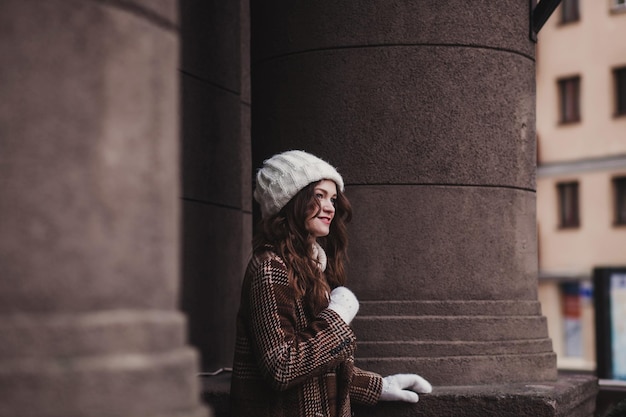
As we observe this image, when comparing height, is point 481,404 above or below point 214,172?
below

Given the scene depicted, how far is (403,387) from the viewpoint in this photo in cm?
494

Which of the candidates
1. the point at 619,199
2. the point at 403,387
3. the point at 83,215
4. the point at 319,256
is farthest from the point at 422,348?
the point at 619,199

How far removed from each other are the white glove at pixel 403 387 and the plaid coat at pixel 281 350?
677mm

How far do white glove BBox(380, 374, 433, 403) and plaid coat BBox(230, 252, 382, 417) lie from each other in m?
0.68

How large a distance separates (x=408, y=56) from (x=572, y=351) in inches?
1066

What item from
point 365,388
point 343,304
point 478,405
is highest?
point 343,304

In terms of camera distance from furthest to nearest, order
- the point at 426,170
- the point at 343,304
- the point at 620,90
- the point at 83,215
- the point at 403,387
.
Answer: the point at 620,90 < the point at 426,170 < the point at 403,387 < the point at 343,304 < the point at 83,215

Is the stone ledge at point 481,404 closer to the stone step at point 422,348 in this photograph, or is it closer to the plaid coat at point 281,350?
A: the stone step at point 422,348

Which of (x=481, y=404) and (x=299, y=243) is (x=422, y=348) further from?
(x=299, y=243)

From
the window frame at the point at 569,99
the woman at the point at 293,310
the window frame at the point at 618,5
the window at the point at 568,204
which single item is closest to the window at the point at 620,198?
the window at the point at 568,204

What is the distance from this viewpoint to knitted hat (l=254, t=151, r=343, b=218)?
4.15 metres

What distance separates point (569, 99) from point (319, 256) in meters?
27.5

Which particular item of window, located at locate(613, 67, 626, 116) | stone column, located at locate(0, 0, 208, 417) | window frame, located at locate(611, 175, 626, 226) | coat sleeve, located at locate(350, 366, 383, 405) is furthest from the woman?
window, located at locate(613, 67, 626, 116)

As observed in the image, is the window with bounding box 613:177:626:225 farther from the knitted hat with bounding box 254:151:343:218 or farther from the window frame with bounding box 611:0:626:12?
the knitted hat with bounding box 254:151:343:218
